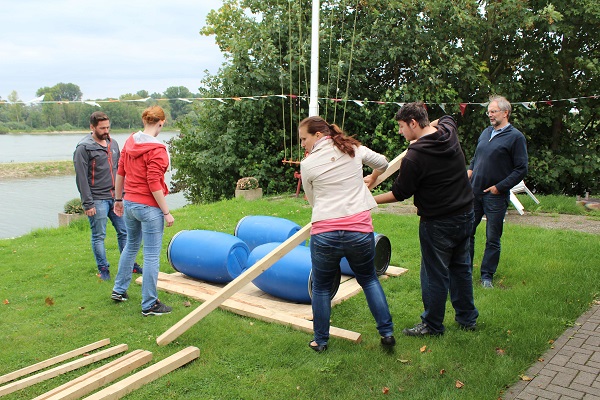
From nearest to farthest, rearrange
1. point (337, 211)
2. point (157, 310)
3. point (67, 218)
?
point (337, 211)
point (157, 310)
point (67, 218)

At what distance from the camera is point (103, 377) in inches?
142

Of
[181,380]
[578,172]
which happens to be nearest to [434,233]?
[181,380]

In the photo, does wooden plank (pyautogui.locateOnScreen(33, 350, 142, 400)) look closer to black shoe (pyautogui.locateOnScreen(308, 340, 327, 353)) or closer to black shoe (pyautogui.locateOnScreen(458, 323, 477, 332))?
black shoe (pyautogui.locateOnScreen(308, 340, 327, 353))

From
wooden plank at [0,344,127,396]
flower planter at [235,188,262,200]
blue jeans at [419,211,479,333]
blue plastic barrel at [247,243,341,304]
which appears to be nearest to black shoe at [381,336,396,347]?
blue jeans at [419,211,479,333]

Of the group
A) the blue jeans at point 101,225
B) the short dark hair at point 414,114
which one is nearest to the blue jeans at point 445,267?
the short dark hair at point 414,114

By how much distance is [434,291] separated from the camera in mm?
4148

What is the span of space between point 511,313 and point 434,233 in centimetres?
132

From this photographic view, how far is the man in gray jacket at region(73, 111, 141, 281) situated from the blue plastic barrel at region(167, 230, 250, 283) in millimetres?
828

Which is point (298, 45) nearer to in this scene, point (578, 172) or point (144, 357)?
point (578, 172)

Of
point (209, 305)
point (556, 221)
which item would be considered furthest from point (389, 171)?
point (556, 221)

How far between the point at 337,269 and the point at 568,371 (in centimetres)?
180

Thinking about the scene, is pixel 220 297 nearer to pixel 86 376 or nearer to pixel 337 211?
pixel 86 376

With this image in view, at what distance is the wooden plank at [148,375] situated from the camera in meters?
3.40

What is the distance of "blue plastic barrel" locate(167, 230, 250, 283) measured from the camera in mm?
5797
